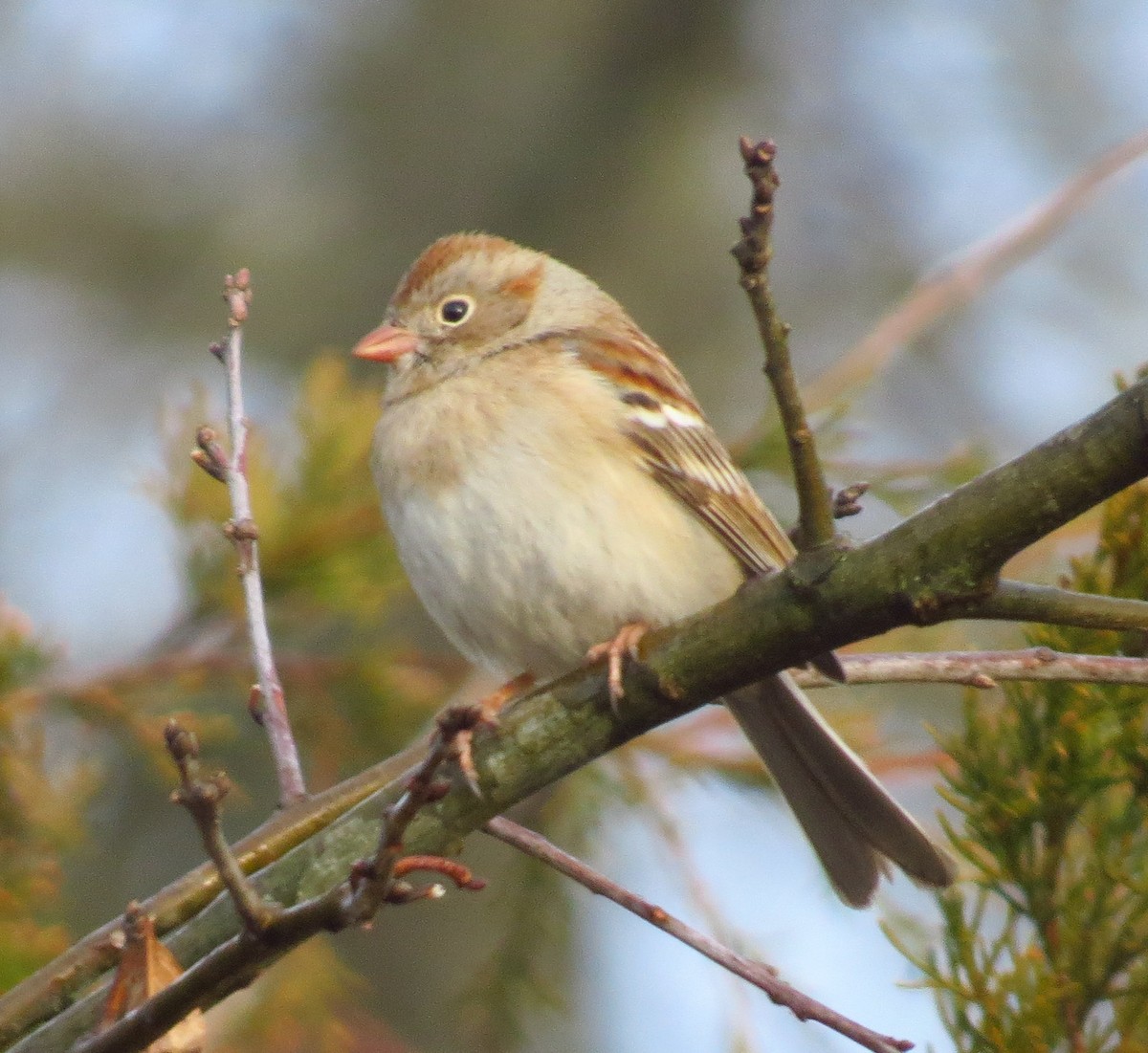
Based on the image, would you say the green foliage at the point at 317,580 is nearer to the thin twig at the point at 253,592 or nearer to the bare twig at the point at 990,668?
the thin twig at the point at 253,592

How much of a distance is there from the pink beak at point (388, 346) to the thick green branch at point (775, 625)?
1760 millimetres

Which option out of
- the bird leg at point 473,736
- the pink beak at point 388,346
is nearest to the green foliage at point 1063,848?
the bird leg at point 473,736

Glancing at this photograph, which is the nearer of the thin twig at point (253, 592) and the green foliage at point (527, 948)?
the thin twig at point (253, 592)

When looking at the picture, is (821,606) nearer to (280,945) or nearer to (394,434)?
(280,945)

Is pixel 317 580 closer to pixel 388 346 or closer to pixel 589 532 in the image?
pixel 388 346

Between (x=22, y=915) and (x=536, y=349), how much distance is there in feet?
4.69

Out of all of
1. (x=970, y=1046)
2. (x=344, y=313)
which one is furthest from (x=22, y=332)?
(x=970, y=1046)

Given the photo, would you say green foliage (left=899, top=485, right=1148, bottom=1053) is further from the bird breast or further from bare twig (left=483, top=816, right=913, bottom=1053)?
the bird breast

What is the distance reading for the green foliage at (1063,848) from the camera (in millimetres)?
2062

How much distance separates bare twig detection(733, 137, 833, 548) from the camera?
1.59m

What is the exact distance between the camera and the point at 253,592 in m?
2.20

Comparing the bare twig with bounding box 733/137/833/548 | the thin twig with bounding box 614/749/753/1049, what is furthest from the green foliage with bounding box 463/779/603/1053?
the bare twig with bounding box 733/137/833/548

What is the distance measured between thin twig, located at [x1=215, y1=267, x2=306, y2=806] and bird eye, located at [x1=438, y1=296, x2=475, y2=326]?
1.45 meters

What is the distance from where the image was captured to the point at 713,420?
6.17m
